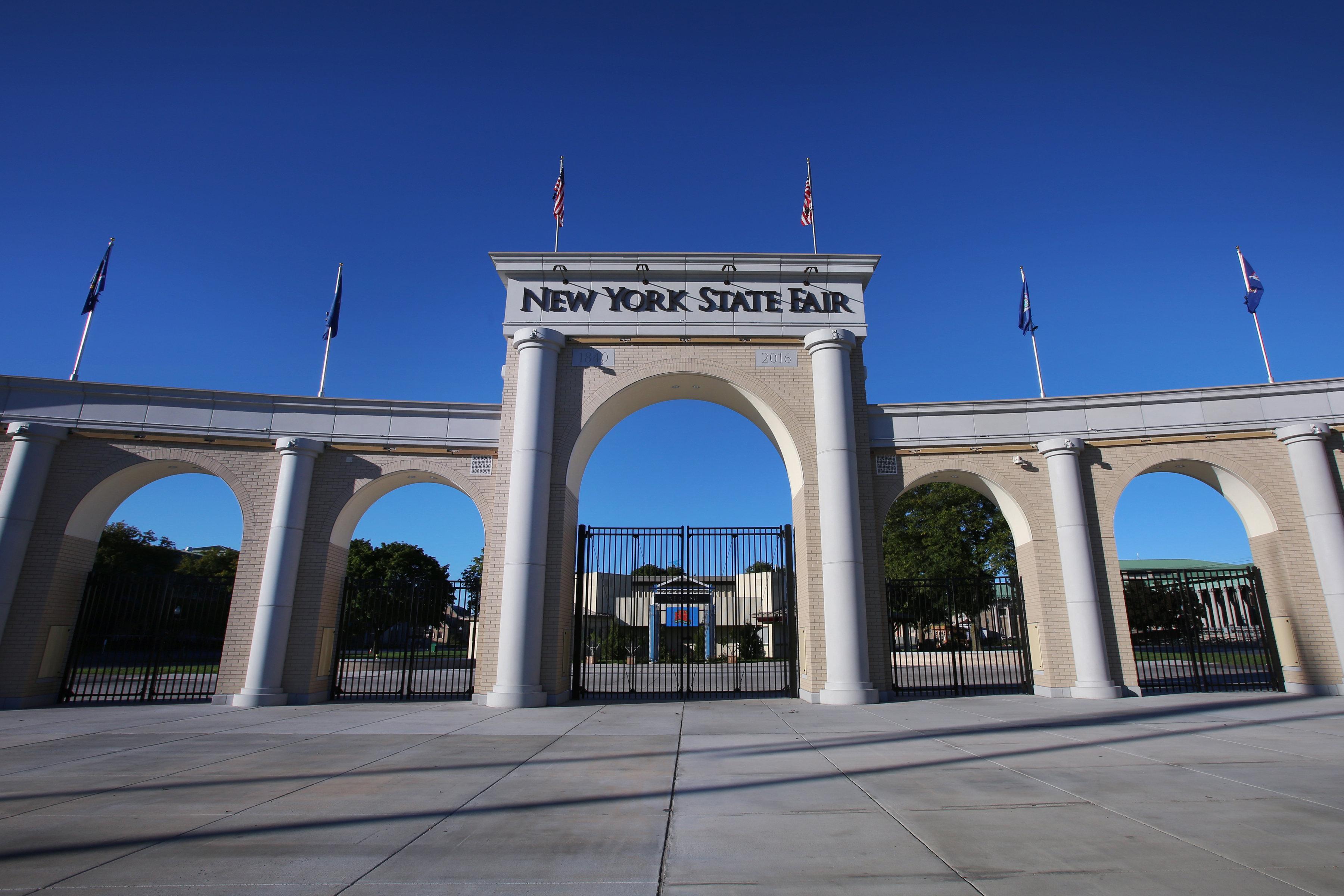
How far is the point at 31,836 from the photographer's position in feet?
16.4

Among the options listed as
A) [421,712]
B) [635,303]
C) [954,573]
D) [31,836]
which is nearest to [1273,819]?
[31,836]

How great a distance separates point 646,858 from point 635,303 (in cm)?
1408

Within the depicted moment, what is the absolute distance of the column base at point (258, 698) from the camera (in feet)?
48.4

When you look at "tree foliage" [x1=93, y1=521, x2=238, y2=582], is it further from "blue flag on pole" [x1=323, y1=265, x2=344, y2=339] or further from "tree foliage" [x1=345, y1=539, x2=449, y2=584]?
"blue flag on pole" [x1=323, y1=265, x2=344, y2=339]

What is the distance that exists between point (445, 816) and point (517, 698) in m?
8.88

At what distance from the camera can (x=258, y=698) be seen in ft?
48.6

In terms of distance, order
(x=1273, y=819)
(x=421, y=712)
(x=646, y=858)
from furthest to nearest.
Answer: (x=421, y=712) → (x=1273, y=819) → (x=646, y=858)

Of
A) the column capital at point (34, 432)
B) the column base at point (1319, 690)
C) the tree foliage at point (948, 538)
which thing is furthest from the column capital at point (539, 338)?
the tree foliage at point (948, 538)

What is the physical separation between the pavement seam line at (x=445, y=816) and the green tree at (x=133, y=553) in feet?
137

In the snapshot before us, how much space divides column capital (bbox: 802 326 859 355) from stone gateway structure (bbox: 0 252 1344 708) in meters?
0.06

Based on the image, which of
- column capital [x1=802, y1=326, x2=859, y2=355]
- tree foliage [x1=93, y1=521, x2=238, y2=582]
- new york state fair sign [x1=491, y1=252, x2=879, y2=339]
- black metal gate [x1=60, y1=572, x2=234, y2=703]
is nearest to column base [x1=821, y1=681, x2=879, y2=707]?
column capital [x1=802, y1=326, x2=859, y2=355]

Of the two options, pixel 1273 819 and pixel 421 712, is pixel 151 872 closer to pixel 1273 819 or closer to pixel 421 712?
pixel 1273 819

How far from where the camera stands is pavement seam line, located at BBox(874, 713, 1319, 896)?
424cm

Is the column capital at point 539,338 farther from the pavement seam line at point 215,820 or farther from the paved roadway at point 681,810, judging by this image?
the pavement seam line at point 215,820
